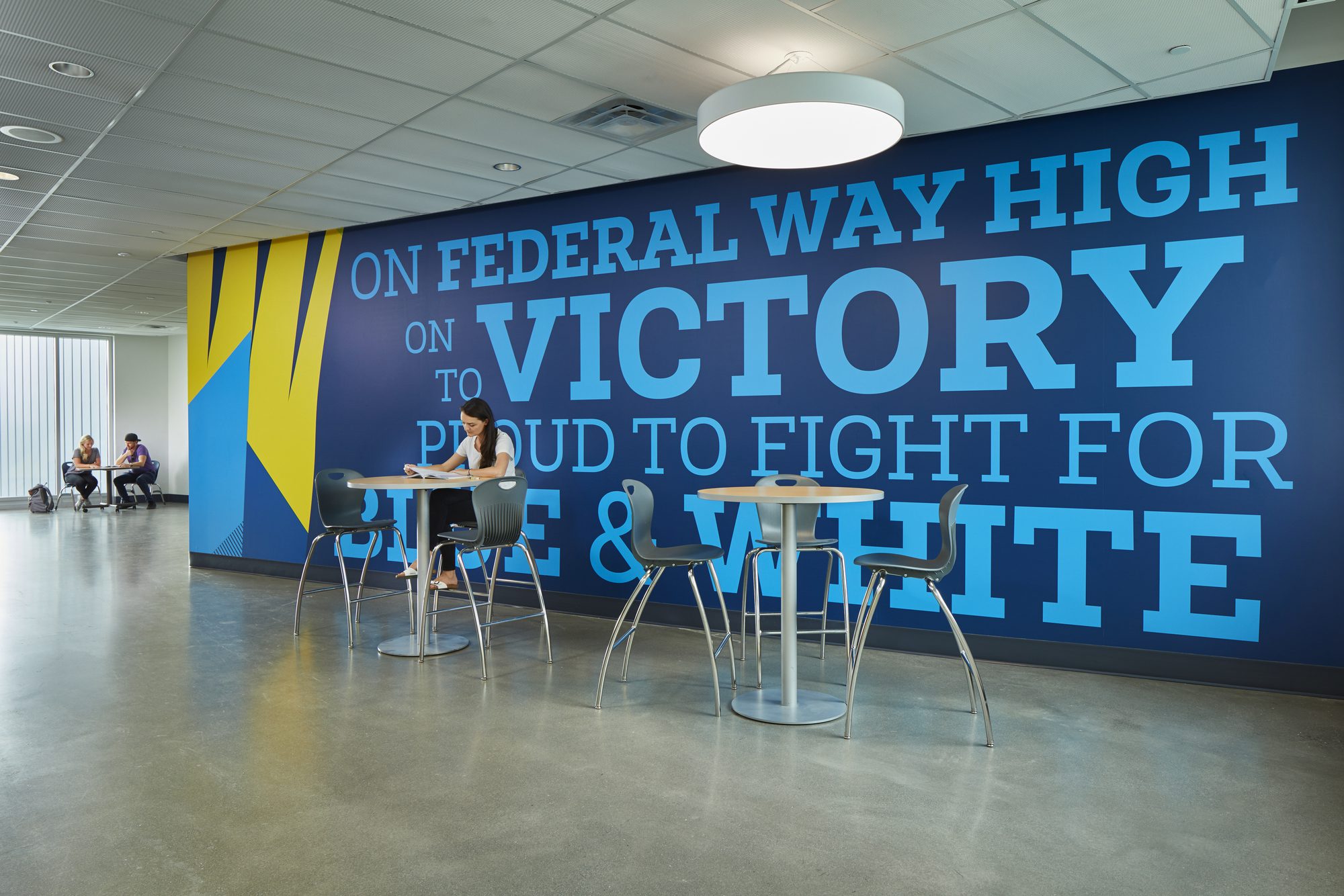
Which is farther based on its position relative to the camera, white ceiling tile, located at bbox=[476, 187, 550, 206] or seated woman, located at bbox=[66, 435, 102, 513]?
seated woman, located at bbox=[66, 435, 102, 513]

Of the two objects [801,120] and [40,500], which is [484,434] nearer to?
[801,120]

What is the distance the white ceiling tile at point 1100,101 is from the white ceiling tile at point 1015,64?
6 cm

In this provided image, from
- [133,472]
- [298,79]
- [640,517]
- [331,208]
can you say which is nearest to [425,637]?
[640,517]

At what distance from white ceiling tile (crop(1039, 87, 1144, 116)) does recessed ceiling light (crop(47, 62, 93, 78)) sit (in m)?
4.81

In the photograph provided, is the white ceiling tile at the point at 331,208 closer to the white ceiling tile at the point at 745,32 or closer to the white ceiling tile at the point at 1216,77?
the white ceiling tile at the point at 745,32

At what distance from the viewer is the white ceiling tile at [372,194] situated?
5.96 m

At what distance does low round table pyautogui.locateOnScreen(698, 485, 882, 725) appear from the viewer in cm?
376

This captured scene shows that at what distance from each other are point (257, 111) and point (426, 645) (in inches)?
124

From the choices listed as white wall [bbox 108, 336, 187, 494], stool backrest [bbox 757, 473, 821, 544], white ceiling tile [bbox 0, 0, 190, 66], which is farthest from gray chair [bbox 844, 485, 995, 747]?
white wall [bbox 108, 336, 187, 494]

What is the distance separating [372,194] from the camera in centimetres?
628

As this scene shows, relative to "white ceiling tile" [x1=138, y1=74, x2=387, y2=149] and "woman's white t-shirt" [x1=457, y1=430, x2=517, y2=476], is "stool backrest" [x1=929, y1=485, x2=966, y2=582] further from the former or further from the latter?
"white ceiling tile" [x1=138, y1=74, x2=387, y2=149]

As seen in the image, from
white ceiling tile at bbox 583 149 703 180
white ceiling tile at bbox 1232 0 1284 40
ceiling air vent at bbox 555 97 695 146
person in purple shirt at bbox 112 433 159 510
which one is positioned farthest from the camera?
person in purple shirt at bbox 112 433 159 510

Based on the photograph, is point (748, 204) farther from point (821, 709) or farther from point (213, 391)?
point (213, 391)

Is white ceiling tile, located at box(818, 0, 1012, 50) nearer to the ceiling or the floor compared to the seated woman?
nearer to the ceiling
